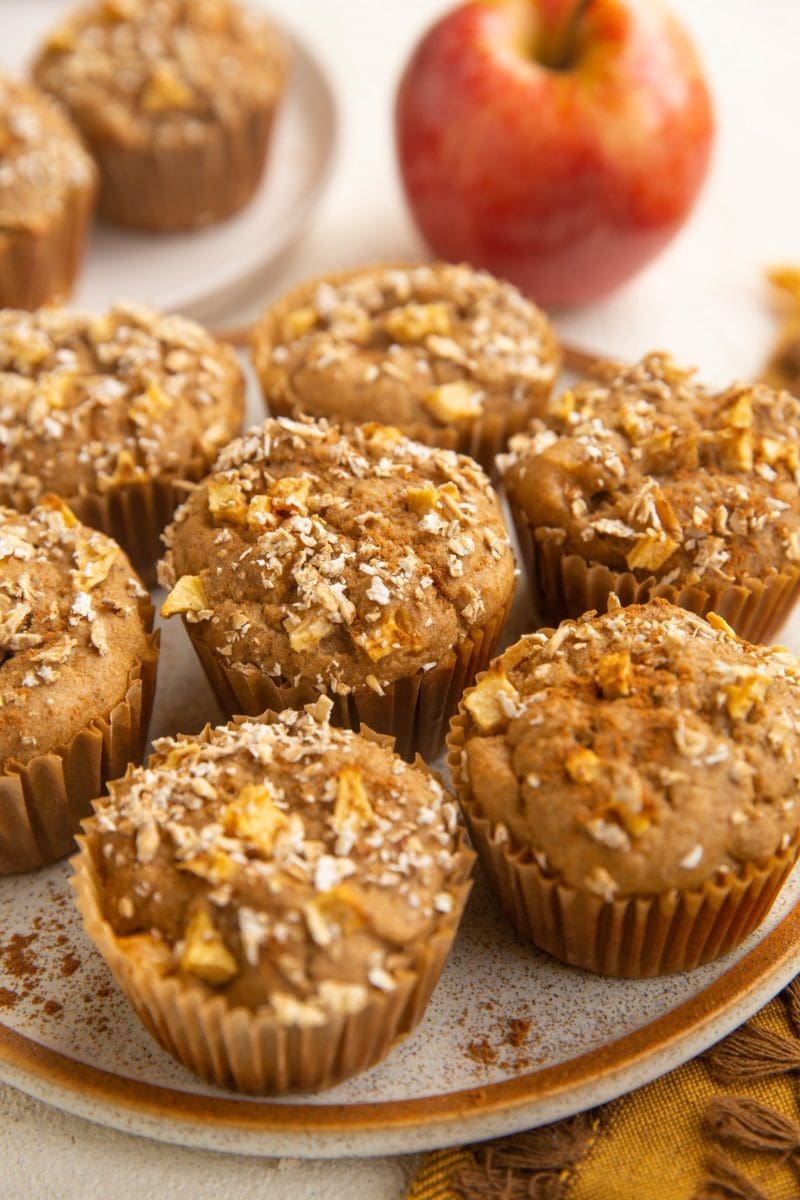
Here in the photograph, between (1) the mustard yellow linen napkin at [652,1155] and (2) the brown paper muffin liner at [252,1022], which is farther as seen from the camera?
(1) the mustard yellow linen napkin at [652,1155]

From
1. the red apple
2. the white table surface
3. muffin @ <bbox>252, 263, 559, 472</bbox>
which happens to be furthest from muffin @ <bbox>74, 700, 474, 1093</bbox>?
the white table surface

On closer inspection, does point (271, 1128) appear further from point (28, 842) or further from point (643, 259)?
point (643, 259)

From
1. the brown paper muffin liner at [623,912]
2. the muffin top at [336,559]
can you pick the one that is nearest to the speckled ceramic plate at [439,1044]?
the brown paper muffin liner at [623,912]

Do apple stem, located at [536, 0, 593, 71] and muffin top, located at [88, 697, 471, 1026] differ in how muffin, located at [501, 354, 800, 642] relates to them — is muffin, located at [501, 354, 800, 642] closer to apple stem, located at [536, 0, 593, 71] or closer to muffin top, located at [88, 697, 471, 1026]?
muffin top, located at [88, 697, 471, 1026]

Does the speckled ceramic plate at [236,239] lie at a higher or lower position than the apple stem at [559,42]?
lower

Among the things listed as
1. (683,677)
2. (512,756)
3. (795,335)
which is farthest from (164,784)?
(795,335)

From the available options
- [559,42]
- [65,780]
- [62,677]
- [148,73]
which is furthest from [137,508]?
[559,42]

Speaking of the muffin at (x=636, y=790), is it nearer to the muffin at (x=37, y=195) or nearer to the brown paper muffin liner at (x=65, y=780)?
the brown paper muffin liner at (x=65, y=780)
